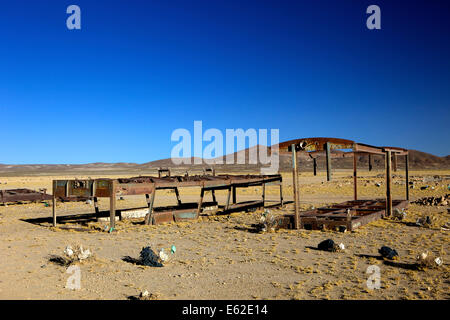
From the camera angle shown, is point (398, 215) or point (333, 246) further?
point (398, 215)

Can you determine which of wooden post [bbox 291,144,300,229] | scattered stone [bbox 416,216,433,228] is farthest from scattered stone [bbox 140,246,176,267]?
scattered stone [bbox 416,216,433,228]

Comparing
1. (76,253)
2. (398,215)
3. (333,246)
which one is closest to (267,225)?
(333,246)

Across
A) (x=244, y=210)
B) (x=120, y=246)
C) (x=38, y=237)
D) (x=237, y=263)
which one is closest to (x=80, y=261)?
(x=120, y=246)

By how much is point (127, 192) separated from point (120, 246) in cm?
296

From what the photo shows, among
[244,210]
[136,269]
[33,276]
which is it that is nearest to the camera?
[33,276]

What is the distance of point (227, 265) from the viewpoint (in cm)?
784

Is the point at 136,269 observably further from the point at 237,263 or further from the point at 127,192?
the point at 127,192

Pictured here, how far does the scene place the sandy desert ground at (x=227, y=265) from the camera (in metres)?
6.00

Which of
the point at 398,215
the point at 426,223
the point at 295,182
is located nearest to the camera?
the point at 295,182

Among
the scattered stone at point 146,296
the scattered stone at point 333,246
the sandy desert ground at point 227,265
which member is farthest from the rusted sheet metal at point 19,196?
the scattered stone at point 146,296

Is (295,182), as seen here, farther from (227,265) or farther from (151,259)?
(151,259)

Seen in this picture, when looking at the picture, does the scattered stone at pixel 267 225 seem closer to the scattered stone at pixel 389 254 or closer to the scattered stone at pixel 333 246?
the scattered stone at pixel 333 246

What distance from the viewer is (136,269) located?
7586mm

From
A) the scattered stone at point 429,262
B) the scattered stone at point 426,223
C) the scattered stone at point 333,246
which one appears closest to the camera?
the scattered stone at point 429,262
